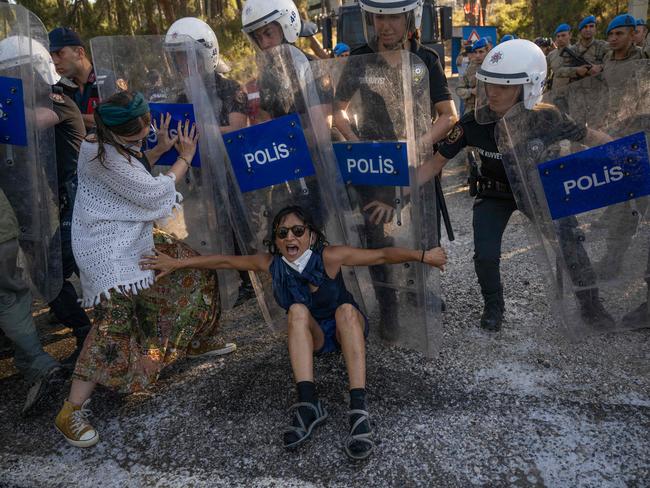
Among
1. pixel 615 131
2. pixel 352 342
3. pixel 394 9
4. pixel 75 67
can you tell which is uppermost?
pixel 394 9

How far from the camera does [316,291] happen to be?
275 centimetres

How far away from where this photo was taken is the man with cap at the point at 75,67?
3.61 meters

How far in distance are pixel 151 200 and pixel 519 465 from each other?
197 centimetres

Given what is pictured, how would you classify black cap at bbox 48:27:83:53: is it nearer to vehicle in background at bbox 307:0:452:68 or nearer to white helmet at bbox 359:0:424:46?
white helmet at bbox 359:0:424:46

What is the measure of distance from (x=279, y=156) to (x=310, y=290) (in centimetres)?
72

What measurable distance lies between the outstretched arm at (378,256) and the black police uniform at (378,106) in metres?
0.20

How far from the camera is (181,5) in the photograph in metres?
8.68

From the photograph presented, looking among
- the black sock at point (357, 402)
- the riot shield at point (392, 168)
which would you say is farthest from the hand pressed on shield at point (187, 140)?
the black sock at point (357, 402)

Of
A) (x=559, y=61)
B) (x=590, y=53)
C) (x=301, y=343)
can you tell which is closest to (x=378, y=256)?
(x=301, y=343)

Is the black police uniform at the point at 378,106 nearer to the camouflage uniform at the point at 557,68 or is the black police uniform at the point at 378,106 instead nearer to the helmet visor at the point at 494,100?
the helmet visor at the point at 494,100

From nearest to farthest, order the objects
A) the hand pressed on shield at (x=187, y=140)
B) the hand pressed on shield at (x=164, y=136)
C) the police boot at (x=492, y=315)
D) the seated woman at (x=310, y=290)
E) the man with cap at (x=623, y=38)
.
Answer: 1. the seated woman at (x=310, y=290)
2. the hand pressed on shield at (x=187, y=140)
3. the hand pressed on shield at (x=164, y=136)
4. the police boot at (x=492, y=315)
5. the man with cap at (x=623, y=38)

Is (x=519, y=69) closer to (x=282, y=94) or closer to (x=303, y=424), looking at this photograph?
(x=282, y=94)

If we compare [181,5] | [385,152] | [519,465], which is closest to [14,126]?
[385,152]

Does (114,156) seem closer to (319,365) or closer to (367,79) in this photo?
(367,79)
